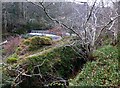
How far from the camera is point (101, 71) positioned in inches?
99.3

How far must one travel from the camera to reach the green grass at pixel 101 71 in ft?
7.68

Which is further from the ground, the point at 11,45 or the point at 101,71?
the point at 11,45

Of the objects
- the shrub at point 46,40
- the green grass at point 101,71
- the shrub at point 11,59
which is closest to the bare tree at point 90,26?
the green grass at point 101,71

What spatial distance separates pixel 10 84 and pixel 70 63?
2.95 ft

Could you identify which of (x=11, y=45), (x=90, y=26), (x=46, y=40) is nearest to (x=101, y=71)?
(x=90, y=26)

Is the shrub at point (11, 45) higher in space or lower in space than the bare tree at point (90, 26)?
lower

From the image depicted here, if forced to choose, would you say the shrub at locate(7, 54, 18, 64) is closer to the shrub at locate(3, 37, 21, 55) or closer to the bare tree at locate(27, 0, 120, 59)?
the shrub at locate(3, 37, 21, 55)

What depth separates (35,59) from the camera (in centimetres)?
275

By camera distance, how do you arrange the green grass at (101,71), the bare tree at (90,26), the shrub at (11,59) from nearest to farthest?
the green grass at (101,71), the shrub at (11,59), the bare tree at (90,26)

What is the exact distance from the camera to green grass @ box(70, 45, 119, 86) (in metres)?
2.34

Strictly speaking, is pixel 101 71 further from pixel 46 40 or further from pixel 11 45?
pixel 11 45

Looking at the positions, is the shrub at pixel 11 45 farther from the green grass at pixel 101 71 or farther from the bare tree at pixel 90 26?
the green grass at pixel 101 71

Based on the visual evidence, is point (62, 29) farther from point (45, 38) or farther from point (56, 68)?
point (56, 68)

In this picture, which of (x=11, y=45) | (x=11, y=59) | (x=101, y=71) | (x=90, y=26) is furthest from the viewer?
(x=90, y=26)
